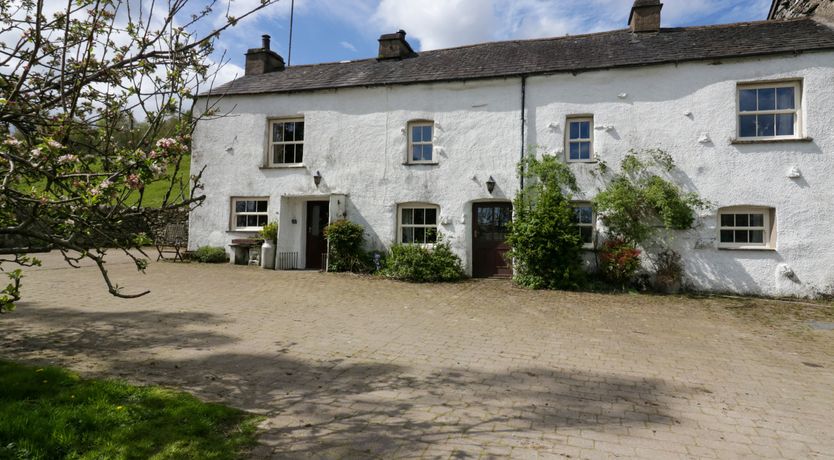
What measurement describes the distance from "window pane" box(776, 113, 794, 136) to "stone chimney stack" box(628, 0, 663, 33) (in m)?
4.41

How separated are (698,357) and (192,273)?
38.2 feet

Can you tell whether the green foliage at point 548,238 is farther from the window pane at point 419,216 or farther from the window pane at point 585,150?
the window pane at point 419,216

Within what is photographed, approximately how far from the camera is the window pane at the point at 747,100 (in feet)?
35.5

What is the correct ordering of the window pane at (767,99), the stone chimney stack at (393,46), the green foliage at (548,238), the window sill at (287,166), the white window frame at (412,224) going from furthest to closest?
the stone chimney stack at (393,46) → the window sill at (287,166) → the white window frame at (412,224) → the window pane at (767,99) → the green foliage at (548,238)

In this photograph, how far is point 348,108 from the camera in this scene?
45.8ft

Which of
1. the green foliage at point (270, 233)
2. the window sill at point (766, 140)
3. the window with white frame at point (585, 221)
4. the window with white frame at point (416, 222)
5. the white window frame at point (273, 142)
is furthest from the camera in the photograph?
the white window frame at point (273, 142)

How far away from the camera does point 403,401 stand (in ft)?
12.9

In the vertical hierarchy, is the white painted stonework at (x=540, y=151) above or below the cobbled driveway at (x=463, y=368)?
above

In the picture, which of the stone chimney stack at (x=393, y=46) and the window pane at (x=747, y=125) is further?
the stone chimney stack at (x=393, y=46)

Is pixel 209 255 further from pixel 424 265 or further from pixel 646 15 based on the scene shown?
pixel 646 15

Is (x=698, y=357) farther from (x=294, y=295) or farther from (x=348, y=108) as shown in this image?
(x=348, y=108)

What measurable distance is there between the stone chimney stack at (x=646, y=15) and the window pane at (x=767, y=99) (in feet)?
12.1

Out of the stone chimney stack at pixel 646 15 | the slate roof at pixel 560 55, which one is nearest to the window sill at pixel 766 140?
the slate roof at pixel 560 55

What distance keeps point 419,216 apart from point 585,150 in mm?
5044
